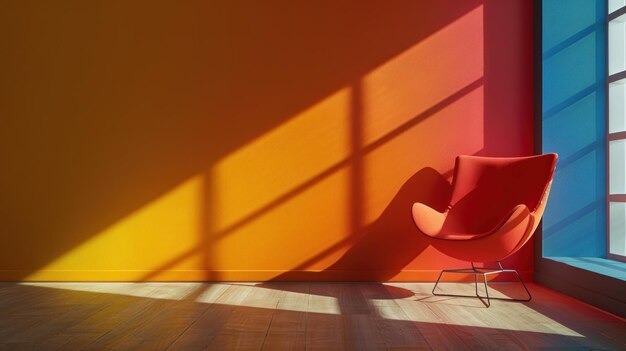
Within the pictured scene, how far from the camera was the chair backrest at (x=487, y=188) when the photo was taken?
159 inches

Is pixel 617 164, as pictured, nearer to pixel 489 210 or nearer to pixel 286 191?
pixel 489 210

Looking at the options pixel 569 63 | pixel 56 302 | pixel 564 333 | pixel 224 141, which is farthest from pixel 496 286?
pixel 56 302

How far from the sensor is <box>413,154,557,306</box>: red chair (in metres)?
3.58

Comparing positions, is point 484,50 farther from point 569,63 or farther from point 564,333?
point 564,333

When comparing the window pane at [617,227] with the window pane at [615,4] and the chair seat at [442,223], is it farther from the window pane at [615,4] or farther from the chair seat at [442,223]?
the window pane at [615,4]

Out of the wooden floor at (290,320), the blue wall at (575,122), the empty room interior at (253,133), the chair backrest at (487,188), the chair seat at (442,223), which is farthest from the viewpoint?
the empty room interior at (253,133)

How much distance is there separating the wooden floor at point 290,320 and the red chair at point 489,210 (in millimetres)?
368

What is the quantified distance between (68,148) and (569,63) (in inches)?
154

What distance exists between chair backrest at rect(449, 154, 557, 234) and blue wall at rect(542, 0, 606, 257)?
0.40 metres

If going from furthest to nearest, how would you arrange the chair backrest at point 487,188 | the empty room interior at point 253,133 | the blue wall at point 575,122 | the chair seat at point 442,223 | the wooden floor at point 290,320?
the empty room interior at point 253,133 → the blue wall at point 575,122 → the chair backrest at point 487,188 → the chair seat at point 442,223 → the wooden floor at point 290,320

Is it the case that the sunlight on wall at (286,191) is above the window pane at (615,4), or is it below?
below

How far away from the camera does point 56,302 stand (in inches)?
147

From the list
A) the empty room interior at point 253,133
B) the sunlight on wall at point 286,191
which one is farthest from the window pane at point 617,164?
the sunlight on wall at point 286,191

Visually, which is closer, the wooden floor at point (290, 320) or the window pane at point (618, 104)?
the wooden floor at point (290, 320)
